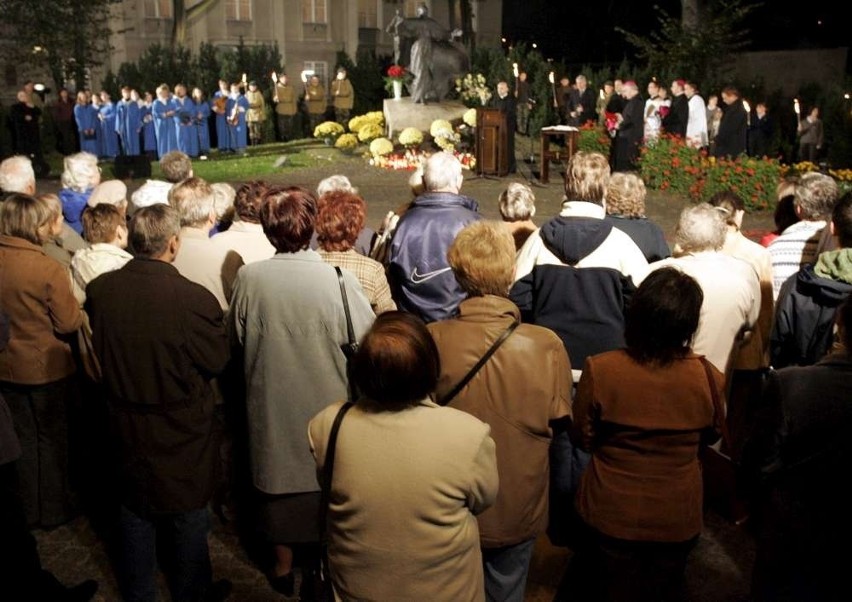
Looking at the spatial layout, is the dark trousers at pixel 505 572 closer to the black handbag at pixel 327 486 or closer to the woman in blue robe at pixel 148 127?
the black handbag at pixel 327 486

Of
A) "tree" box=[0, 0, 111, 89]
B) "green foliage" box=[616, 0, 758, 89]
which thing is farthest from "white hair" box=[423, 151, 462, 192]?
"tree" box=[0, 0, 111, 89]

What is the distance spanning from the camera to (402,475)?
91.4 inches

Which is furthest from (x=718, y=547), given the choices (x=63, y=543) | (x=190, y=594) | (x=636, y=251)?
(x=63, y=543)

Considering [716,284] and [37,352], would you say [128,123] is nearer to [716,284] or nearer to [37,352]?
[37,352]

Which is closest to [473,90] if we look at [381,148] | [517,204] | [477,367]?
[381,148]

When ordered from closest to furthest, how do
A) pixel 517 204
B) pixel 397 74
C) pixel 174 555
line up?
pixel 174 555
pixel 517 204
pixel 397 74

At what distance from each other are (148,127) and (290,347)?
18.8 metres

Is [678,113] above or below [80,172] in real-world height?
above

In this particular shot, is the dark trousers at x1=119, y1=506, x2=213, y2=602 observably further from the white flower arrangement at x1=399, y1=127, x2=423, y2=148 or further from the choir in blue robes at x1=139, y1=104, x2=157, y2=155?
the choir in blue robes at x1=139, y1=104, x2=157, y2=155

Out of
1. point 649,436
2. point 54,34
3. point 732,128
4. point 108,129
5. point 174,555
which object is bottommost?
point 174,555

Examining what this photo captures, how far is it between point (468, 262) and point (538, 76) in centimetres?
1902

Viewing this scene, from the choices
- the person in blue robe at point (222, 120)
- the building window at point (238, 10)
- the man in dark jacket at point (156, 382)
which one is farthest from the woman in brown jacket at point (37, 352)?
the building window at point (238, 10)

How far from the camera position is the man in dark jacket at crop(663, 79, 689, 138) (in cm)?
1520

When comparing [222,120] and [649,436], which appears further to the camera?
[222,120]
